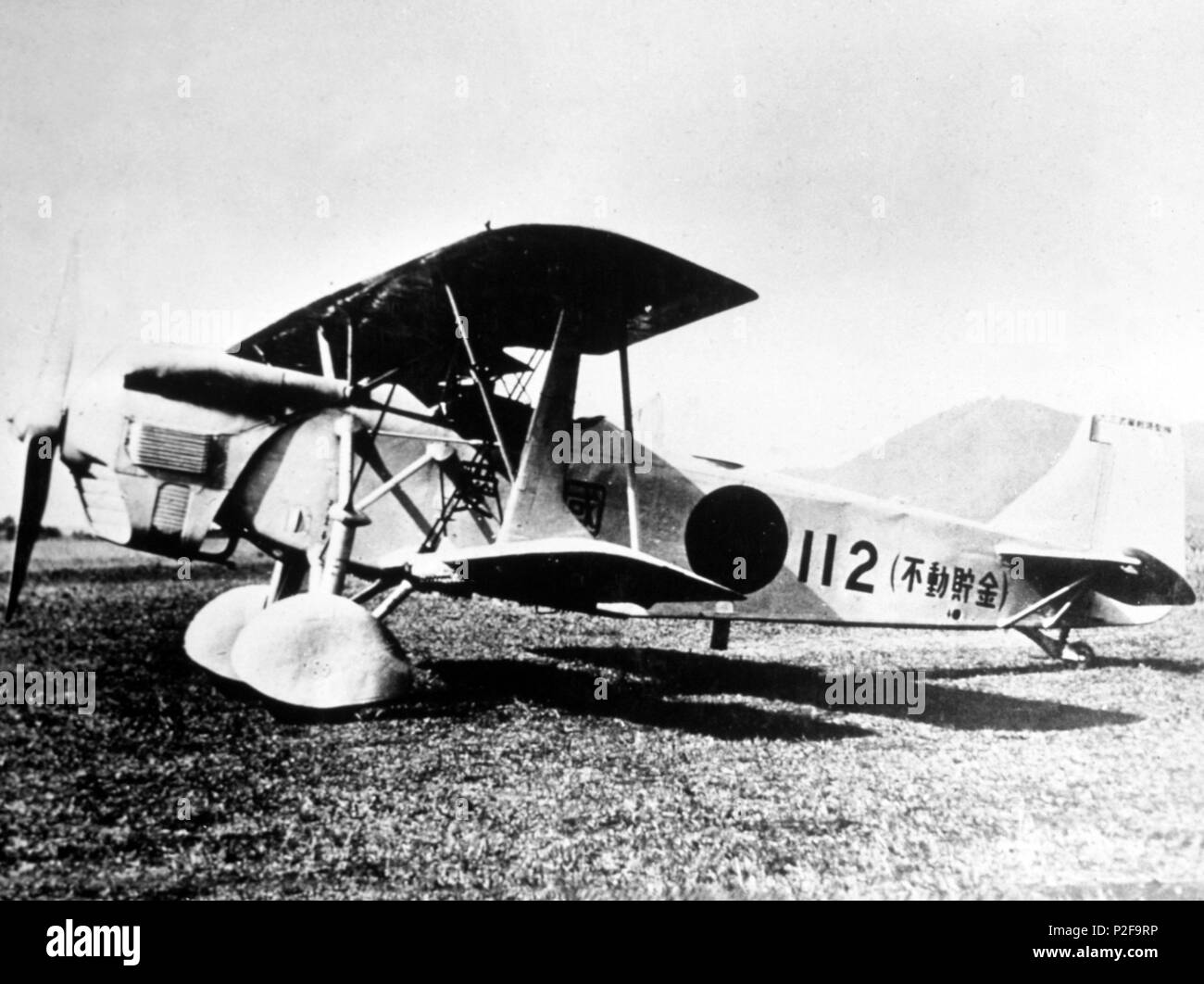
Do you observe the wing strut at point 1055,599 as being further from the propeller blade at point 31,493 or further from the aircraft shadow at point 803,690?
A: the propeller blade at point 31,493

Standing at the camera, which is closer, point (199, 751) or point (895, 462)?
point (199, 751)

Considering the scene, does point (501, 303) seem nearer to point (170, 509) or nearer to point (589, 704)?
point (170, 509)

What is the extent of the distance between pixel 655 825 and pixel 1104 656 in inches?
204

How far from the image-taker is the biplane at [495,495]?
379 cm

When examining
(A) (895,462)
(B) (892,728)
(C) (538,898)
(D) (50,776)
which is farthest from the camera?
(A) (895,462)

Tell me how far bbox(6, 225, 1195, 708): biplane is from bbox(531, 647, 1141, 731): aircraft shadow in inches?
18.5

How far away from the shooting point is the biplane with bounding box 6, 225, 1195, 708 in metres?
3.79

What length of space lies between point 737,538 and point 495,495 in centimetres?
156

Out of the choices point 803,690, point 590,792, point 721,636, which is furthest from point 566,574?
point 803,690

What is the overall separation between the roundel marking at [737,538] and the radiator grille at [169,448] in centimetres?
273
